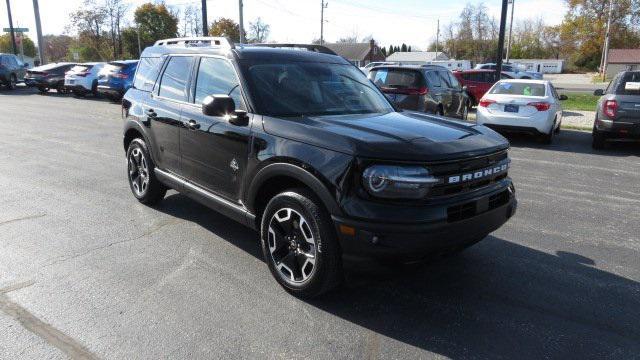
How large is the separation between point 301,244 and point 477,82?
58.9 feet

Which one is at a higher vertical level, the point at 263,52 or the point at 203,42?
the point at 203,42

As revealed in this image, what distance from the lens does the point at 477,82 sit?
19781 millimetres

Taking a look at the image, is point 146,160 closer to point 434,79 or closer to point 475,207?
point 475,207

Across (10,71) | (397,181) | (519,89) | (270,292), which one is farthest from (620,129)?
(10,71)

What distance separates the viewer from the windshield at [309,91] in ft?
13.4

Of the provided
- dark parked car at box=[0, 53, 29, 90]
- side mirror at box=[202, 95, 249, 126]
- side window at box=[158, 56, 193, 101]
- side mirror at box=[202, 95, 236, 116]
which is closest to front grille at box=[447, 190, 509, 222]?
side mirror at box=[202, 95, 249, 126]

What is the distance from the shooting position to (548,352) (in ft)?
10.0

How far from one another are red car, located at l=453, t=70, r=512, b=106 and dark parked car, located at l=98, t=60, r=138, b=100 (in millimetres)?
12714

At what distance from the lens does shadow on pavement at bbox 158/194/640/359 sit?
3.14 meters

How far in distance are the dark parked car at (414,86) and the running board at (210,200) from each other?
240 inches

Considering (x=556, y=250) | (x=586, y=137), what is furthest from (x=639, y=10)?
(x=556, y=250)

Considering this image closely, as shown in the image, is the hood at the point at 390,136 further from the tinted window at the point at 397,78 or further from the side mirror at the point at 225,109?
the tinted window at the point at 397,78

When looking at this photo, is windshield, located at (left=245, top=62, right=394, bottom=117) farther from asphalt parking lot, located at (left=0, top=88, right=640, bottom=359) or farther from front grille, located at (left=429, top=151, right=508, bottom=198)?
asphalt parking lot, located at (left=0, top=88, right=640, bottom=359)

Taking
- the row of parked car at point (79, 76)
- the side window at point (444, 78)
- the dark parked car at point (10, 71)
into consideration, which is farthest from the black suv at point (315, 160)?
the dark parked car at point (10, 71)
